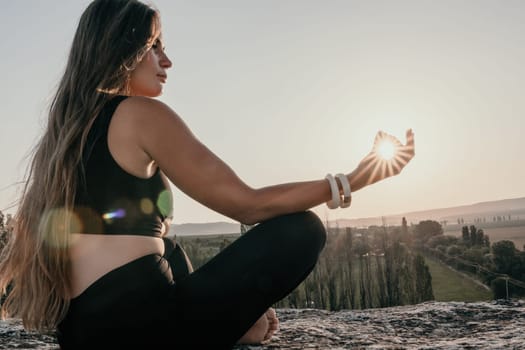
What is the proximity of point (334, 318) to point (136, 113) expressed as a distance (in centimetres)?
223

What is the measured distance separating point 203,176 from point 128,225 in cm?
37

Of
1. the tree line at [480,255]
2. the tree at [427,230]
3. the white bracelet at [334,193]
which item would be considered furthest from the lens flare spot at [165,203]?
the tree at [427,230]

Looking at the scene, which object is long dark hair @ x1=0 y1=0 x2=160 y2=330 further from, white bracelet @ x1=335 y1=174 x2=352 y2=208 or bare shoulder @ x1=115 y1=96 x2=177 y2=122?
white bracelet @ x1=335 y1=174 x2=352 y2=208

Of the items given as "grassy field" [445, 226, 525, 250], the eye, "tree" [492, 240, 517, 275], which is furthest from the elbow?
"grassy field" [445, 226, 525, 250]

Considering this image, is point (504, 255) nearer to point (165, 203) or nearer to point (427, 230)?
point (427, 230)

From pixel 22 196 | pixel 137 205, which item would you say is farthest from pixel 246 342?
pixel 22 196

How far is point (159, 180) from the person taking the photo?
2.17 m

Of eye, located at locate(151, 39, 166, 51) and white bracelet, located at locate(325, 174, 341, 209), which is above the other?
eye, located at locate(151, 39, 166, 51)

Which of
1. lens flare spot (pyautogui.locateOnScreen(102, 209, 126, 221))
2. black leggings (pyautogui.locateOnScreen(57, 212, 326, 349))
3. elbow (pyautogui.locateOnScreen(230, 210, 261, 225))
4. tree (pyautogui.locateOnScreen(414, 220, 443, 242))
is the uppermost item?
lens flare spot (pyautogui.locateOnScreen(102, 209, 126, 221))

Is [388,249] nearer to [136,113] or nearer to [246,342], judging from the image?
[246,342]

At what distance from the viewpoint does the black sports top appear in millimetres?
1971

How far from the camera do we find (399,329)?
3.18m

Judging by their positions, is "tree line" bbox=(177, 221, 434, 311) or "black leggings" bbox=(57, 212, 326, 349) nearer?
"black leggings" bbox=(57, 212, 326, 349)

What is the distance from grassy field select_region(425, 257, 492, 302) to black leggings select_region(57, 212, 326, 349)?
18294 mm
